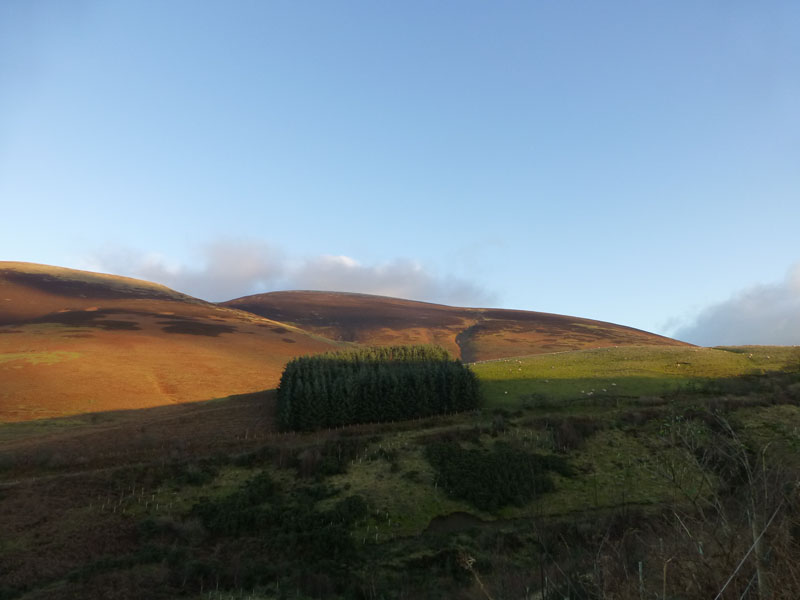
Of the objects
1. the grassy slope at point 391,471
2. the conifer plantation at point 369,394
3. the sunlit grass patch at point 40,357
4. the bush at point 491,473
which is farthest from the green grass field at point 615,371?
the sunlit grass patch at point 40,357

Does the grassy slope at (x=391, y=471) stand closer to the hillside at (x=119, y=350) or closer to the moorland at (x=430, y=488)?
the moorland at (x=430, y=488)

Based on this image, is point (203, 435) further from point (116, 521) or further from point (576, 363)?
point (576, 363)

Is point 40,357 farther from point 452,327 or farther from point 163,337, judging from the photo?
point 452,327

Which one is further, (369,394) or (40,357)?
(40,357)

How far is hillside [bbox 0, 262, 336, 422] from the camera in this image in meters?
59.6

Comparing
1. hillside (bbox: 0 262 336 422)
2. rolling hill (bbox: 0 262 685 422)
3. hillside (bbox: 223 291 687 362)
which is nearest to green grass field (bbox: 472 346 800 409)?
rolling hill (bbox: 0 262 685 422)

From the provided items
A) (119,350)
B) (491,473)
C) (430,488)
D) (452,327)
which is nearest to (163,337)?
(119,350)

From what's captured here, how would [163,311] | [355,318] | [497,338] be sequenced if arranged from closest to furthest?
[163,311]
[497,338]
[355,318]

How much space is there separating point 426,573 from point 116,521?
15725mm

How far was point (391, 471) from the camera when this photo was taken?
97.2ft

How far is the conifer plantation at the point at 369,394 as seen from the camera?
44969mm

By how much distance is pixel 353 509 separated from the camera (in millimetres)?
25297

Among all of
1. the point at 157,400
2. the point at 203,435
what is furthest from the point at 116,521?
the point at 157,400

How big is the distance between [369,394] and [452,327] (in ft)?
375
